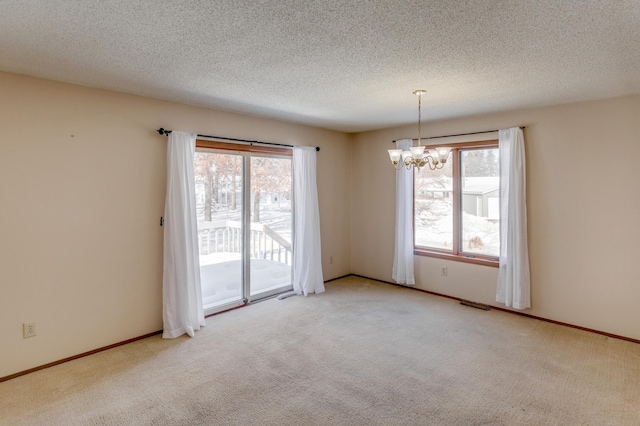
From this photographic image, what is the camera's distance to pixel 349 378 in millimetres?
2793

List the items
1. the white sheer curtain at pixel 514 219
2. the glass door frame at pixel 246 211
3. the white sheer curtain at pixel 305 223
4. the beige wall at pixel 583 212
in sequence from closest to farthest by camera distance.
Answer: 1. the beige wall at pixel 583 212
2. the white sheer curtain at pixel 514 219
3. the glass door frame at pixel 246 211
4. the white sheer curtain at pixel 305 223

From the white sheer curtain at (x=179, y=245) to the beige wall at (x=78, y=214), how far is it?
0.16 m

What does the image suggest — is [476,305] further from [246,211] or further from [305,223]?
[246,211]

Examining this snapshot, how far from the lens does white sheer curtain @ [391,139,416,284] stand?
16.6ft

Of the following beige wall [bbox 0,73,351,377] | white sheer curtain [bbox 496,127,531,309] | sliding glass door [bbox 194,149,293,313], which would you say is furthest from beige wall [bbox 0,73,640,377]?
sliding glass door [bbox 194,149,293,313]

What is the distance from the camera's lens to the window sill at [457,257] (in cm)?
441

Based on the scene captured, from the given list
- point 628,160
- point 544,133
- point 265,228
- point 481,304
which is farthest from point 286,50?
point 481,304

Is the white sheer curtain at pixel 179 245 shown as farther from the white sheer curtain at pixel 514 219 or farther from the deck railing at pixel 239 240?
the white sheer curtain at pixel 514 219

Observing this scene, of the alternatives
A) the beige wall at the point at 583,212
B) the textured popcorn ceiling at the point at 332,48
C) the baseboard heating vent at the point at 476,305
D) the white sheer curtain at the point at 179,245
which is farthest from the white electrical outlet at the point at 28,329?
the beige wall at the point at 583,212

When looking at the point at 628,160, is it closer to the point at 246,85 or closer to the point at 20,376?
the point at 246,85

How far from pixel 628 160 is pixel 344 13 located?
134 inches

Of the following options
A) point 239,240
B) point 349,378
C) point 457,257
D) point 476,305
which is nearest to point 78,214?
point 239,240

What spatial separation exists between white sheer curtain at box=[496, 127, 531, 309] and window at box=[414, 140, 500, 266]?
0.23 meters

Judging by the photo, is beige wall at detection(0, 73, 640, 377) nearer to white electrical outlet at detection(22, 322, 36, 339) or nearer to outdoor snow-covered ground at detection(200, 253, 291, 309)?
white electrical outlet at detection(22, 322, 36, 339)
